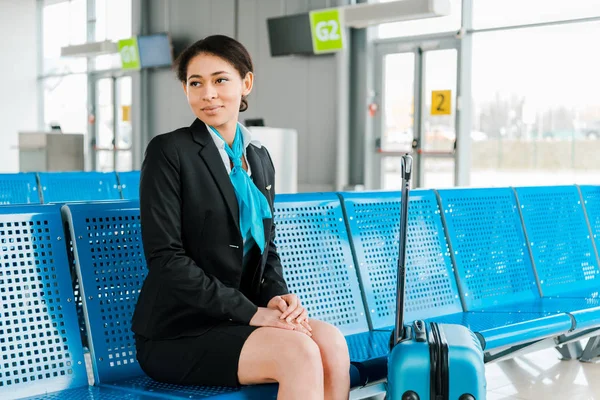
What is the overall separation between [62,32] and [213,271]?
1682cm

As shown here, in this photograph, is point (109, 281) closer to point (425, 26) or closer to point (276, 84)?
point (425, 26)

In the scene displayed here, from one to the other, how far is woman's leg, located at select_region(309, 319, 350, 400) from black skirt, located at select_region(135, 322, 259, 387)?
0.21 m

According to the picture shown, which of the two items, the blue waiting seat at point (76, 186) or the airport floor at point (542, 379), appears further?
the blue waiting seat at point (76, 186)

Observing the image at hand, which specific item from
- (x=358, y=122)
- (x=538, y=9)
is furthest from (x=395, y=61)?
(x=538, y=9)

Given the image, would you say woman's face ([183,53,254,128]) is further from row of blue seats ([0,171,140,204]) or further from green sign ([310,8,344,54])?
green sign ([310,8,344,54])

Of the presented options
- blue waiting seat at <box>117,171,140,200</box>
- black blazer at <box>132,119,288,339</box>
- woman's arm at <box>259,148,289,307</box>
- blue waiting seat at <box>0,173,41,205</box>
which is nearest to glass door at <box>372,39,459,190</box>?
blue waiting seat at <box>117,171,140,200</box>

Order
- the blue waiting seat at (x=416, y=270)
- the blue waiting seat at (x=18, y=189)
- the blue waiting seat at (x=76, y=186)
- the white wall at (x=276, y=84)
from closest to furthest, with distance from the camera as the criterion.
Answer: the blue waiting seat at (x=416, y=270)
the blue waiting seat at (x=18, y=189)
the blue waiting seat at (x=76, y=186)
the white wall at (x=276, y=84)

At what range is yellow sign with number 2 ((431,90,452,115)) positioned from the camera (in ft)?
32.4

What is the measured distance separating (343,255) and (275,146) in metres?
4.06

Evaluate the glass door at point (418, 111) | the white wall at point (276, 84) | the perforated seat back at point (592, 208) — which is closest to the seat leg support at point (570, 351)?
the perforated seat back at point (592, 208)

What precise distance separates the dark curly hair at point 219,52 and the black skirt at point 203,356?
0.80m

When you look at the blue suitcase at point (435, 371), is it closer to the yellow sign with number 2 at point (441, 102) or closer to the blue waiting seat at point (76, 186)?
the blue waiting seat at point (76, 186)

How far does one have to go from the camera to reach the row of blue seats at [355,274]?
2381 millimetres

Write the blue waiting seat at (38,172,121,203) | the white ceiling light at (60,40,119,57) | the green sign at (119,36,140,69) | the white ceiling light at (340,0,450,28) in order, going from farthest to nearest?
1. the white ceiling light at (60,40,119,57)
2. the green sign at (119,36,140,69)
3. the white ceiling light at (340,0,450,28)
4. the blue waiting seat at (38,172,121,203)
